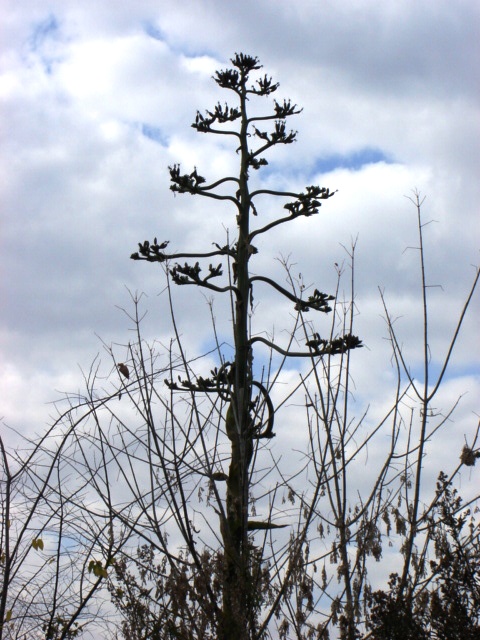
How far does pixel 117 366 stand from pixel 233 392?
1007mm

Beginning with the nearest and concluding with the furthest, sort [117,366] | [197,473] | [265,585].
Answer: [265,585]
[197,473]
[117,366]

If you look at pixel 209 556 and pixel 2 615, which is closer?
pixel 209 556

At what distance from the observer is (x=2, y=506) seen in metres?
6.70

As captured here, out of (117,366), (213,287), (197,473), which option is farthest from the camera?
(213,287)

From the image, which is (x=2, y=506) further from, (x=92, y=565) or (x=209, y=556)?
(x=209, y=556)

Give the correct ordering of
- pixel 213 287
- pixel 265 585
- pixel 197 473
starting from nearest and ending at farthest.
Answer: pixel 265 585 < pixel 197 473 < pixel 213 287

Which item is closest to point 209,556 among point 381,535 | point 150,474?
point 150,474

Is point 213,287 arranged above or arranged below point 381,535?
above

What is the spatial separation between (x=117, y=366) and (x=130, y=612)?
179 cm

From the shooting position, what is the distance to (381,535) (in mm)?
4957

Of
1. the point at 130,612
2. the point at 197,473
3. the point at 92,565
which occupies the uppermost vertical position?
the point at 197,473

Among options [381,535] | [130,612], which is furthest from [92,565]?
[381,535]

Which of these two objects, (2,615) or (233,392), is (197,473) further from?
(2,615)

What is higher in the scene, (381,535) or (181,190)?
(181,190)
